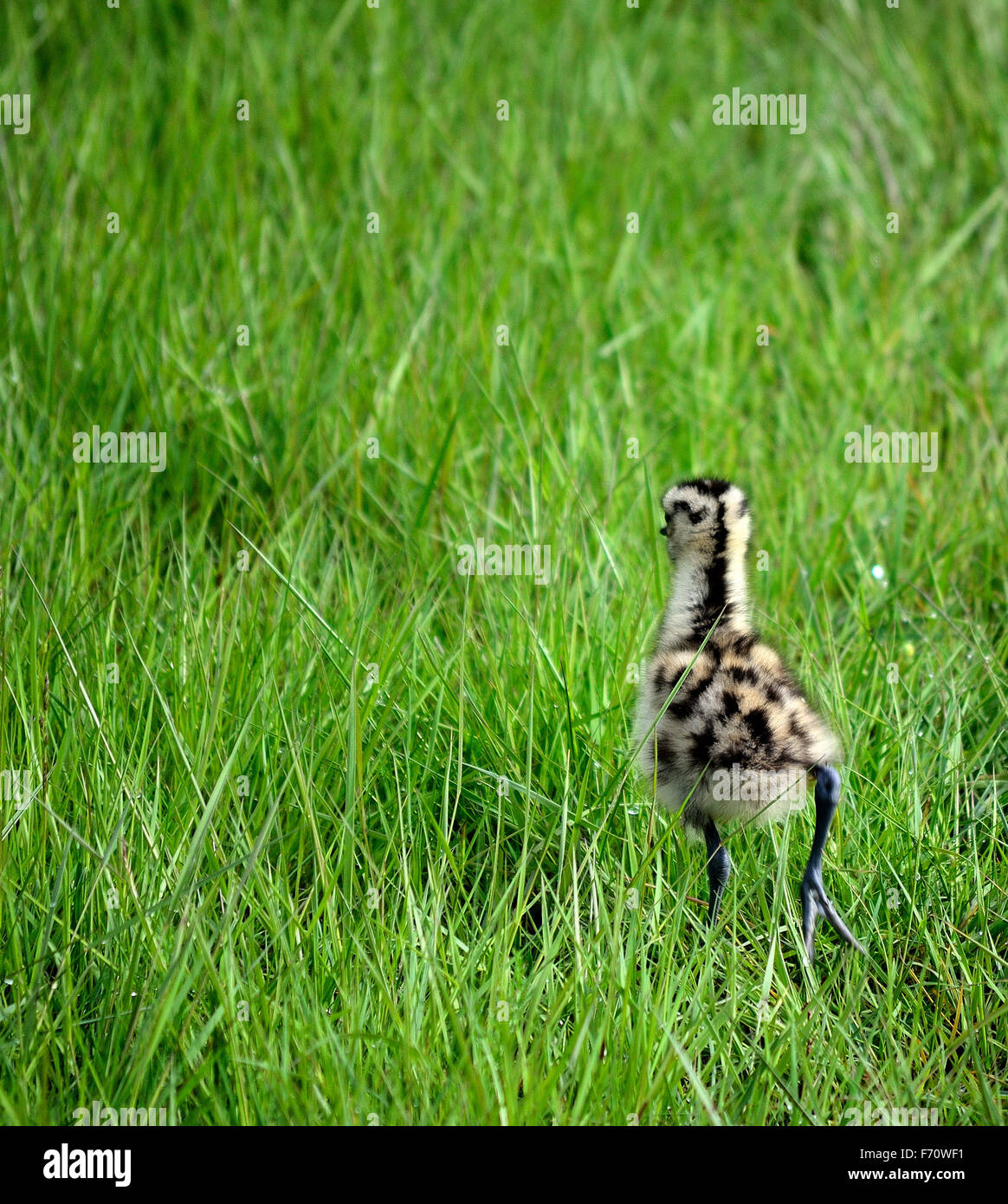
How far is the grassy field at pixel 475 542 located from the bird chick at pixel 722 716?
0.13 metres

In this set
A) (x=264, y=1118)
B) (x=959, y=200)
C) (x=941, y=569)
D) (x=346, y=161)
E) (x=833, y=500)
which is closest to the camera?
(x=264, y=1118)

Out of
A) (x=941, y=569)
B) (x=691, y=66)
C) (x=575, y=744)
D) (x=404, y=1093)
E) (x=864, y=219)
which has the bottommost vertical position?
(x=404, y=1093)

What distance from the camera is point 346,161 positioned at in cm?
545

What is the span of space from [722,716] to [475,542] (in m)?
1.21

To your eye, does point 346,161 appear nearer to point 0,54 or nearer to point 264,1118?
point 0,54

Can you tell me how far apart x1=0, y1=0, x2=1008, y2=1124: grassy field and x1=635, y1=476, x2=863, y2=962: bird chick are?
13 cm

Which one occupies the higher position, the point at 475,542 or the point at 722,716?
the point at 475,542

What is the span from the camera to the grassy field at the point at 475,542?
2578 mm

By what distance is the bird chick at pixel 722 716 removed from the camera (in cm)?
274

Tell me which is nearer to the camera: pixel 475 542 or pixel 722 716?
pixel 722 716

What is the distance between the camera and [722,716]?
276 cm

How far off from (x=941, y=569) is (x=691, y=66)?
3885 millimetres

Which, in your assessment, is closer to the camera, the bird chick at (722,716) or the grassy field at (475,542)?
the grassy field at (475,542)
